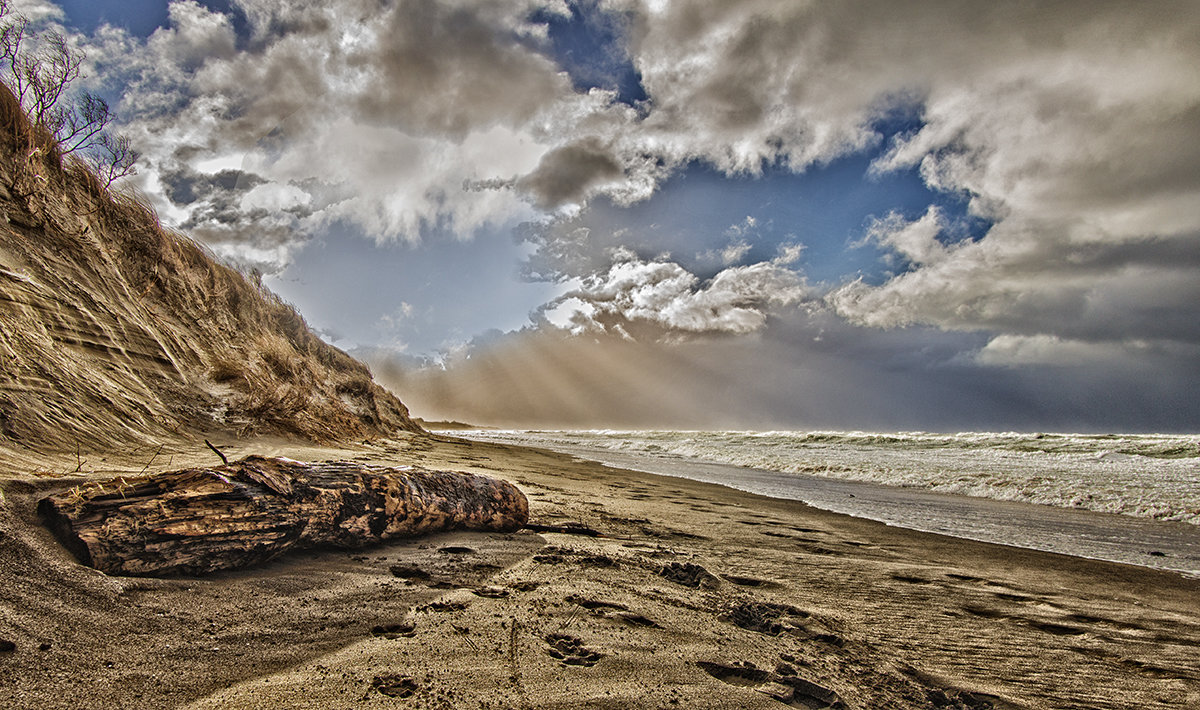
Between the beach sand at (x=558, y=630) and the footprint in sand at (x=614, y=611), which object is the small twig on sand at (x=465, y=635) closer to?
the beach sand at (x=558, y=630)

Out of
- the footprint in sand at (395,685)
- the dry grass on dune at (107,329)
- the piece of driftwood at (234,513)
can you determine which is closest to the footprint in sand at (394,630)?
the footprint in sand at (395,685)

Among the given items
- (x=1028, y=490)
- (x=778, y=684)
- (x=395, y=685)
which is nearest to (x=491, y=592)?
(x=395, y=685)

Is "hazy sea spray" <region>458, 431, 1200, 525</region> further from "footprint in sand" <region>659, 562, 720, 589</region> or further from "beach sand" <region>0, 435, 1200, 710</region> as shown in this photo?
"footprint in sand" <region>659, 562, 720, 589</region>

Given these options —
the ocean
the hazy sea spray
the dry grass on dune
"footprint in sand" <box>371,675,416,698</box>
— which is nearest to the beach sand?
"footprint in sand" <box>371,675,416,698</box>

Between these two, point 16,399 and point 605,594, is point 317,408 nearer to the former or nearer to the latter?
point 16,399

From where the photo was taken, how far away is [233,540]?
104 inches

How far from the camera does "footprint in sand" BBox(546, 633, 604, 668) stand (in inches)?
93.1

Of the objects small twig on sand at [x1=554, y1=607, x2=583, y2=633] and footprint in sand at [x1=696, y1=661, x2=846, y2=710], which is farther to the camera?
small twig on sand at [x1=554, y1=607, x2=583, y2=633]

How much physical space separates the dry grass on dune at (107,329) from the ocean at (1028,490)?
9.79 m

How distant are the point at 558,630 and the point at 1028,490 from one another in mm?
13934

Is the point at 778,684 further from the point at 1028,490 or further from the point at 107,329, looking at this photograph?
the point at 1028,490

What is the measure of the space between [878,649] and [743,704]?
4.20 ft

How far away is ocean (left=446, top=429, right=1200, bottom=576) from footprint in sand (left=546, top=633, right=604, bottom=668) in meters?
6.94

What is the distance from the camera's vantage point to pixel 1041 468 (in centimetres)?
1452
